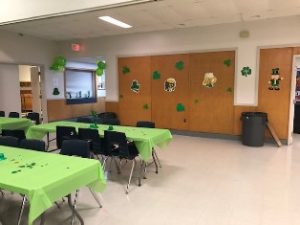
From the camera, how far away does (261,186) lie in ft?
12.4

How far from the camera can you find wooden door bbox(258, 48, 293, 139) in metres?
6.14

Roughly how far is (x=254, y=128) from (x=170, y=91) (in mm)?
2645

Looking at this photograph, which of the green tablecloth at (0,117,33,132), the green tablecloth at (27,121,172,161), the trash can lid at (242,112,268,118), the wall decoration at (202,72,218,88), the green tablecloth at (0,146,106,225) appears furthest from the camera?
the wall decoration at (202,72,218,88)

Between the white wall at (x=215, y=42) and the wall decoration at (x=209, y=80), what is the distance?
61 centimetres

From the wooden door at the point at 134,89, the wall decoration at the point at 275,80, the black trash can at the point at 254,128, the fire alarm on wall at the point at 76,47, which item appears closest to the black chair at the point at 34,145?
the black trash can at the point at 254,128

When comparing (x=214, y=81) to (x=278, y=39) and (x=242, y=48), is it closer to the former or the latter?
(x=242, y=48)

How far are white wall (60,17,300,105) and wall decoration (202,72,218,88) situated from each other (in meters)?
0.61

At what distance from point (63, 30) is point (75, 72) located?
3901mm

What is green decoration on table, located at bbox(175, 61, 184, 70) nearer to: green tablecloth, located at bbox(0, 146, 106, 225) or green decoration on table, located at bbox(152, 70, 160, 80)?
green decoration on table, located at bbox(152, 70, 160, 80)

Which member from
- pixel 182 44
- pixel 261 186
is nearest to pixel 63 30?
pixel 182 44

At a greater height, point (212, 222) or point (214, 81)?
point (214, 81)

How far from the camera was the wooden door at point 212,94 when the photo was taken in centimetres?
682

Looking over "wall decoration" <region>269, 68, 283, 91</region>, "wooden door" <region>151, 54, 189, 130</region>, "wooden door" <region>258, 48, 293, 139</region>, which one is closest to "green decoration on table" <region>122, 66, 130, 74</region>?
"wooden door" <region>151, 54, 189, 130</region>

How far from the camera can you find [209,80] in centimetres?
706
